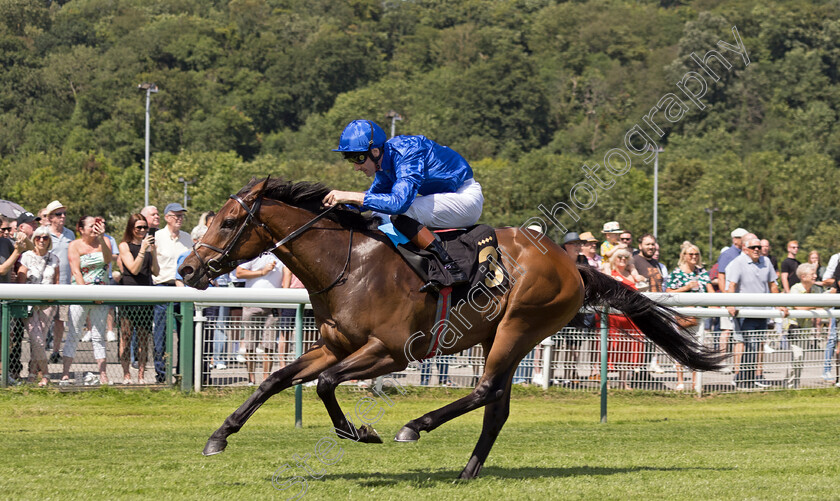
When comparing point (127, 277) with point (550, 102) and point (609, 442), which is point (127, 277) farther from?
point (550, 102)

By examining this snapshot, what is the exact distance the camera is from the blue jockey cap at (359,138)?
5.52 metres

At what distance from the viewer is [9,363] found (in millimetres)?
Answer: 8055

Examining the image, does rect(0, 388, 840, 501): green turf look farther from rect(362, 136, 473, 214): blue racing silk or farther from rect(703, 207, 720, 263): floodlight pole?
rect(703, 207, 720, 263): floodlight pole

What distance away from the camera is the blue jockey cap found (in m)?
5.52

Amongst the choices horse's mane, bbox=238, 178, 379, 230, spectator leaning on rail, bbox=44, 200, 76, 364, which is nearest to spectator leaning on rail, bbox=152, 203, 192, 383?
spectator leaning on rail, bbox=44, 200, 76, 364

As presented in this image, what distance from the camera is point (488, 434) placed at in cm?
590

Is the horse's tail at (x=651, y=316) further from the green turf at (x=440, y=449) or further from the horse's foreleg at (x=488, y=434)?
the horse's foreleg at (x=488, y=434)

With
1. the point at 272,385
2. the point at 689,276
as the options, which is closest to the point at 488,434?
the point at 272,385

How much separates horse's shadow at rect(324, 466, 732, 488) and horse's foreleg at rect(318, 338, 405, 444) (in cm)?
30

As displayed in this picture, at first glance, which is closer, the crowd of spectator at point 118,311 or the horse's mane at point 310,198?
the horse's mane at point 310,198

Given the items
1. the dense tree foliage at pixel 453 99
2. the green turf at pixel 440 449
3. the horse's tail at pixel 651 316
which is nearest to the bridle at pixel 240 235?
the green turf at pixel 440 449

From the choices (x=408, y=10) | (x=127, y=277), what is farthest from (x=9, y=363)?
(x=408, y=10)

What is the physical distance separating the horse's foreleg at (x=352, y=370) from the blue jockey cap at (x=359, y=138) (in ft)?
3.37

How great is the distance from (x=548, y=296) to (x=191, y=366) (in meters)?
3.67
